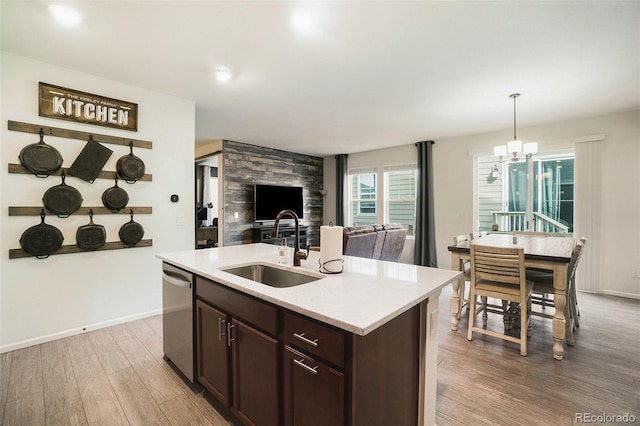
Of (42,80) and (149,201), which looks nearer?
(42,80)

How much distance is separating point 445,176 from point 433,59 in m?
3.49

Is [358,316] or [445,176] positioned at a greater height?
[445,176]

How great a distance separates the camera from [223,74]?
2863 mm

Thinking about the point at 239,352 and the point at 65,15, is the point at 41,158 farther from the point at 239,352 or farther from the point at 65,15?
the point at 239,352

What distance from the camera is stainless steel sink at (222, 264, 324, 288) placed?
1870 mm

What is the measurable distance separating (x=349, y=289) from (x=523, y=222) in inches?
193

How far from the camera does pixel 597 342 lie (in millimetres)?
2668

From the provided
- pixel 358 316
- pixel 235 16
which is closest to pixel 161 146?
pixel 235 16

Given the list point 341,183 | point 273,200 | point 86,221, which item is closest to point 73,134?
point 86,221

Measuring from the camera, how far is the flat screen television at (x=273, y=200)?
245 inches

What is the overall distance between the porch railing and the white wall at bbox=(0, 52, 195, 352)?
5145mm

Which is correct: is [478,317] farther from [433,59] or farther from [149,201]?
[149,201]

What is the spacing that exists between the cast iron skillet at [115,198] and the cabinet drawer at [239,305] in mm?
1738

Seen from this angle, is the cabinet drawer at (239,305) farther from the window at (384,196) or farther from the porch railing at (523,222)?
the window at (384,196)
